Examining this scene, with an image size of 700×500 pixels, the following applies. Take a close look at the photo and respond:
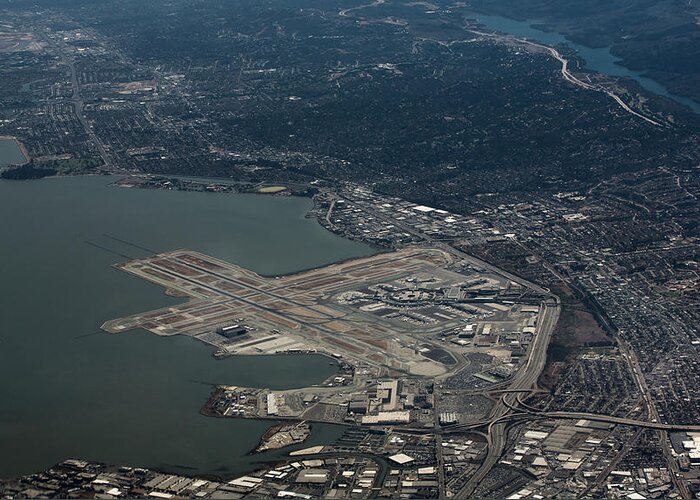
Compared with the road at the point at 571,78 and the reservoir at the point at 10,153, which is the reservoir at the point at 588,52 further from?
the reservoir at the point at 10,153

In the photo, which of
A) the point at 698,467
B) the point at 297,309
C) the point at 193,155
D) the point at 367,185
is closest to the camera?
the point at 698,467

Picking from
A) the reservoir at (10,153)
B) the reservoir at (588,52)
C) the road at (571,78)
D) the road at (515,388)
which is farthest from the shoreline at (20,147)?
the reservoir at (588,52)

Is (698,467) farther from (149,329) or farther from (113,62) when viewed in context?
(113,62)

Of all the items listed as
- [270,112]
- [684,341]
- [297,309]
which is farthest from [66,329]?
[270,112]

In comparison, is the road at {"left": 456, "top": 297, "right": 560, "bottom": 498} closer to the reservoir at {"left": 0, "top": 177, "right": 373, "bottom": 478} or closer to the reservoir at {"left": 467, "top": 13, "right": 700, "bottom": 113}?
the reservoir at {"left": 0, "top": 177, "right": 373, "bottom": 478}

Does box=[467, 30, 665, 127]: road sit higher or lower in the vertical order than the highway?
higher

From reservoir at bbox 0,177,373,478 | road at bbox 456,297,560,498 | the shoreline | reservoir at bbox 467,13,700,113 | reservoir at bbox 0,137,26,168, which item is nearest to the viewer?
road at bbox 456,297,560,498

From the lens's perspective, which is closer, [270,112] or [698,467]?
[698,467]

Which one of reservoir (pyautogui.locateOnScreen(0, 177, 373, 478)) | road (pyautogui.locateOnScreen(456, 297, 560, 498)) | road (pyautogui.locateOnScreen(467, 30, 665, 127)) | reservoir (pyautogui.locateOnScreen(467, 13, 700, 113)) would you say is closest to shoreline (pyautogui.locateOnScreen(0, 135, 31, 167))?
reservoir (pyautogui.locateOnScreen(0, 177, 373, 478))
